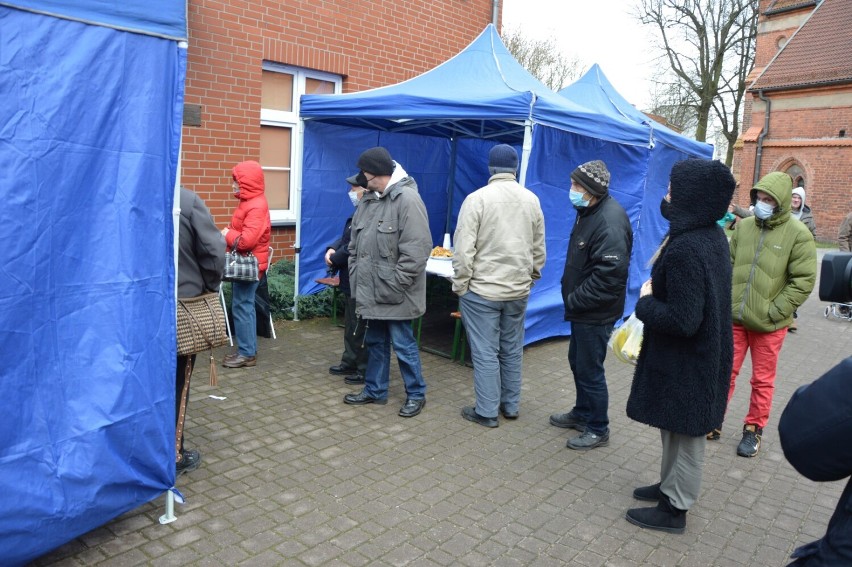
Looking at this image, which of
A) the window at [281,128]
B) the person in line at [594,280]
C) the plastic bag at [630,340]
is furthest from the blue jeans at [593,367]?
the window at [281,128]

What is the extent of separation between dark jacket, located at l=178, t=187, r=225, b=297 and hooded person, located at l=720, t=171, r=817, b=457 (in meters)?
3.14

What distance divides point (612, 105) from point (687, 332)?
6058 millimetres

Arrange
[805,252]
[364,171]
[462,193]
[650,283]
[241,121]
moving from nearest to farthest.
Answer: [650,283]
[805,252]
[364,171]
[241,121]
[462,193]

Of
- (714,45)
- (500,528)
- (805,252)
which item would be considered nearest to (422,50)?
(805,252)

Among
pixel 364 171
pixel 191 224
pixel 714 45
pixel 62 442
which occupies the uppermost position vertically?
pixel 714 45

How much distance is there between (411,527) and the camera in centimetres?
353

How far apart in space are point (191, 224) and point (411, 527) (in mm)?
Answer: 1938

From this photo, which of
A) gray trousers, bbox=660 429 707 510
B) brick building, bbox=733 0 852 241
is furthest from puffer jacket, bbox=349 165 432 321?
brick building, bbox=733 0 852 241

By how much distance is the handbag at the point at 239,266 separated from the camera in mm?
5668

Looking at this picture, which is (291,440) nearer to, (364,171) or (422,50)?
(364,171)

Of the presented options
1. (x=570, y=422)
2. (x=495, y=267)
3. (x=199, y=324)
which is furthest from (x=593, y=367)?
(x=199, y=324)

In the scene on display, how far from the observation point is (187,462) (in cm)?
401

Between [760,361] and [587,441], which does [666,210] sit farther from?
[587,441]

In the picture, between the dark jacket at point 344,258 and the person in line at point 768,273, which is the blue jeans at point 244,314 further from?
the person in line at point 768,273
